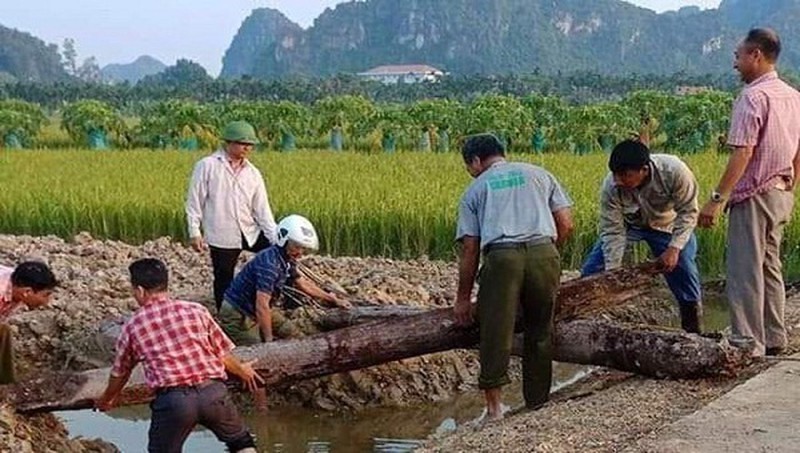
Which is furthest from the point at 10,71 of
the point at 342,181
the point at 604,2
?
the point at 342,181

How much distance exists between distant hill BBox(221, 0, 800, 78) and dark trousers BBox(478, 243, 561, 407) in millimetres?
114081

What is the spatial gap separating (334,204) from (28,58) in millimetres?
118117

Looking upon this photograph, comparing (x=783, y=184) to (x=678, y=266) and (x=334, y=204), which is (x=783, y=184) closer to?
(x=678, y=266)

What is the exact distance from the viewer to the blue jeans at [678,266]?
19.8ft

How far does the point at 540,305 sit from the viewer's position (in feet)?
17.2

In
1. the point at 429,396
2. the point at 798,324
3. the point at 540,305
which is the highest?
the point at 540,305

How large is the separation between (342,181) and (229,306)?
8449 mm

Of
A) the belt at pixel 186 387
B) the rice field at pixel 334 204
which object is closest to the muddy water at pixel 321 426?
the belt at pixel 186 387

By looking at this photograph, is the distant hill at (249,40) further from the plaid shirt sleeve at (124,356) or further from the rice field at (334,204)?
the plaid shirt sleeve at (124,356)

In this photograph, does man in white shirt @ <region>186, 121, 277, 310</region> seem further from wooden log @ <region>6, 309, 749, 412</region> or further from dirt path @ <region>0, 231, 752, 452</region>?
wooden log @ <region>6, 309, 749, 412</region>

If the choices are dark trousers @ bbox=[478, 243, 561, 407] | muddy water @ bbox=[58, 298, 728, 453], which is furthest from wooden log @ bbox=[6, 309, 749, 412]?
muddy water @ bbox=[58, 298, 728, 453]

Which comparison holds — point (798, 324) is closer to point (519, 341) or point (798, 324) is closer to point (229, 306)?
point (519, 341)

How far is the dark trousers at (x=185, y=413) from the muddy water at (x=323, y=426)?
1.53 m

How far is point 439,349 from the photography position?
5660mm
